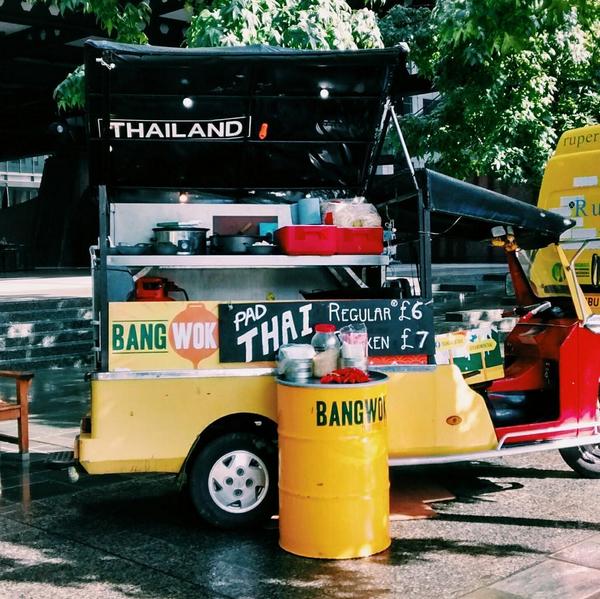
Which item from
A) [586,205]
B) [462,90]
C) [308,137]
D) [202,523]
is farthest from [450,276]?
[202,523]

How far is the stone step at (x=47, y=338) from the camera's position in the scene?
44.1 ft

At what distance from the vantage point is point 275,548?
5.01m

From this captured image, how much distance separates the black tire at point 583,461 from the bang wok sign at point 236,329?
1.64 m

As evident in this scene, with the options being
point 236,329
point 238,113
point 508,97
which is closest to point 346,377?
point 236,329

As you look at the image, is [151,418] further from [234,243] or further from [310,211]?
[310,211]

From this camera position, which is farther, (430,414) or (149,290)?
(149,290)

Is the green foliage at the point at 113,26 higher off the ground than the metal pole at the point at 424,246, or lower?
higher

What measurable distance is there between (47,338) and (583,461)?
954 centimetres

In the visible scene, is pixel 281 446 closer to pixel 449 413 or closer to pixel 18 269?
pixel 449 413

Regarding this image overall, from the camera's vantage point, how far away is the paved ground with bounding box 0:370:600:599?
4.43m

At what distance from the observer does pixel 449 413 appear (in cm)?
563

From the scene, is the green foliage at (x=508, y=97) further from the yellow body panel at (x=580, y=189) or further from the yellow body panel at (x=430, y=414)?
the yellow body panel at (x=430, y=414)

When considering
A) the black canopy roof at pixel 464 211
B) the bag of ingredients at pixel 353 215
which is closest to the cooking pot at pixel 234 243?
the bag of ingredients at pixel 353 215

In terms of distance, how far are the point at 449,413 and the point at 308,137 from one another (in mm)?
2394
